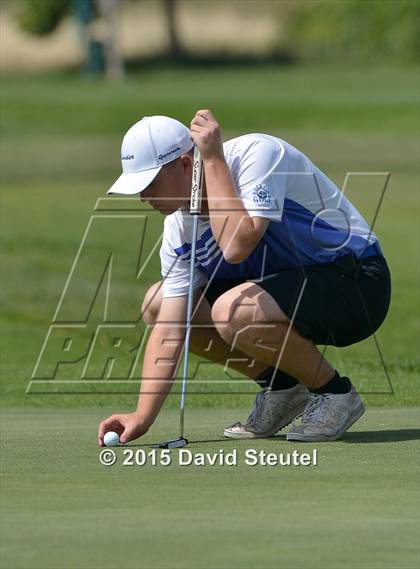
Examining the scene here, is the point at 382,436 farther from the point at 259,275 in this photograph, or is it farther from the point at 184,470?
the point at 184,470

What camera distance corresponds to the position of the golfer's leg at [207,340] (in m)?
6.77

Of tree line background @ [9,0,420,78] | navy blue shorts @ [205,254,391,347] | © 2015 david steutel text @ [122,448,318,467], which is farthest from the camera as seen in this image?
tree line background @ [9,0,420,78]

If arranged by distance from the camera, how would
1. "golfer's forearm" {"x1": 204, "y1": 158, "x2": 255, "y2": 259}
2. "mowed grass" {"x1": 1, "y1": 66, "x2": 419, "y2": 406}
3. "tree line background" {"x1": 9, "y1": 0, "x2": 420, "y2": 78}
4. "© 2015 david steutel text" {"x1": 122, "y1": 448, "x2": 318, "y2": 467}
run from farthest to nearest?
"tree line background" {"x1": 9, "y1": 0, "x2": 420, "y2": 78}
"mowed grass" {"x1": 1, "y1": 66, "x2": 419, "y2": 406}
"golfer's forearm" {"x1": 204, "y1": 158, "x2": 255, "y2": 259}
"© 2015 david steutel text" {"x1": 122, "y1": 448, "x2": 318, "y2": 467}

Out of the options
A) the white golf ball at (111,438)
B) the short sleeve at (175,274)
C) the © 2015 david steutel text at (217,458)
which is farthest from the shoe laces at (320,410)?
the white golf ball at (111,438)

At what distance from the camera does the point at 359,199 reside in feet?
84.6

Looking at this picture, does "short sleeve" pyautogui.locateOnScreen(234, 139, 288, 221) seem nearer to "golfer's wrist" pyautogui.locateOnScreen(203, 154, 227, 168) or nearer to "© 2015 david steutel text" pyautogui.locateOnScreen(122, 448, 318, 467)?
"golfer's wrist" pyautogui.locateOnScreen(203, 154, 227, 168)

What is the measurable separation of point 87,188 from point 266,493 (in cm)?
2410

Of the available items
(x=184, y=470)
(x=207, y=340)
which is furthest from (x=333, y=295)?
(x=184, y=470)

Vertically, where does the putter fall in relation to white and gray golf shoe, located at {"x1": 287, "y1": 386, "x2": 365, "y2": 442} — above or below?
above

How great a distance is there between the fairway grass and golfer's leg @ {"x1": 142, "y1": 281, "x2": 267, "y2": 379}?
14.4 inches

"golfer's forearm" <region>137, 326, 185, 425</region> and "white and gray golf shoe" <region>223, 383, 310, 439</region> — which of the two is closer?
"golfer's forearm" <region>137, 326, 185, 425</region>

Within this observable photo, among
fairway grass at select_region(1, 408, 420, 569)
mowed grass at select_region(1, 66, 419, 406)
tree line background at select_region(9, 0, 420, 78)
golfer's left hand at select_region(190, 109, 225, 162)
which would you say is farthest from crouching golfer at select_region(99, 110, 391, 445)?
tree line background at select_region(9, 0, 420, 78)

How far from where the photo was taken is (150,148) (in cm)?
630

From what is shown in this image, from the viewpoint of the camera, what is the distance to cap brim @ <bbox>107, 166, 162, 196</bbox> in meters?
6.30
